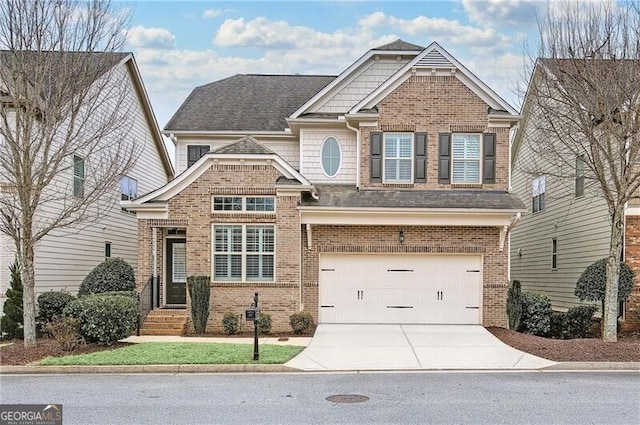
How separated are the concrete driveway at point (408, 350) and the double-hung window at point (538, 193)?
890cm

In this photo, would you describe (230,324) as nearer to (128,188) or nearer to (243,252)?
(243,252)

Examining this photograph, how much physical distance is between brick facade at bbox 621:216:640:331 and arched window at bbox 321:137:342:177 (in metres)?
8.41

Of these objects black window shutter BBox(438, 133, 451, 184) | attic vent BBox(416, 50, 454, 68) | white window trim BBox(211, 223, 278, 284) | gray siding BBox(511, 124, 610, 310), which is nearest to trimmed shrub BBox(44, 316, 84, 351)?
white window trim BBox(211, 223, 278, 284)

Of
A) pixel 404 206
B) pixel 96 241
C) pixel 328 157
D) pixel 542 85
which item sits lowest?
pixel 96 241

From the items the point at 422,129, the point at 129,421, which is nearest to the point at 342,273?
the point at 422,129

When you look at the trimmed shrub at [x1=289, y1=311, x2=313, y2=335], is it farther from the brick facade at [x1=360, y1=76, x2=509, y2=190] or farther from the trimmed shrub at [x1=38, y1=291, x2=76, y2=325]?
the trimmed shrub at [x1=38, y1=291, x2=76, y2=325]

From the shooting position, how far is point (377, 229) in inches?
701

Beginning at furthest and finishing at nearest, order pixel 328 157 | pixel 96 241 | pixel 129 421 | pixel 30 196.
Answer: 1. pixel 96 241
2. pixel 328 157
3. pixel 30 196
4. pixel 129 421

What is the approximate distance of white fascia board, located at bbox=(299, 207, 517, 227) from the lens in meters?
17.1

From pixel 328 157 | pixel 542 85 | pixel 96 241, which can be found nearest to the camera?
pixel 542 85

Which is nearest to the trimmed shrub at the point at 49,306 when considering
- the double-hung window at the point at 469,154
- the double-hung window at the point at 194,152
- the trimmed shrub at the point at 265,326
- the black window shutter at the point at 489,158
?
the trimmed shrub at the point at 265,326

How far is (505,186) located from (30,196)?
12590 mm

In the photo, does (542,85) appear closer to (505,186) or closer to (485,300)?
(505,186)

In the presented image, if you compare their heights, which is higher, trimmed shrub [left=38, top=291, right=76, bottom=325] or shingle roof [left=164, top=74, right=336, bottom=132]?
shingle roof [left=164, top=74, right=336, bottom=132]
